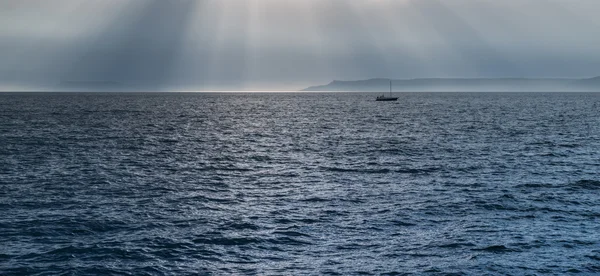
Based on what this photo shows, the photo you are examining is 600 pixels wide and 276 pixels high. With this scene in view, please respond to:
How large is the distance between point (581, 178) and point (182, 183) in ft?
112

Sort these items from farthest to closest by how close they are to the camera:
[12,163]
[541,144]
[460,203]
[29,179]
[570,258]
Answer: [541,144] < [12,163] < [29,179] < [460,203] < [570,258]

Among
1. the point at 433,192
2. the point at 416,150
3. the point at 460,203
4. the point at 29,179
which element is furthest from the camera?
the point at 416,150

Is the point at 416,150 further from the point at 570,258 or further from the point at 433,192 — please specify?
the point at 570,258

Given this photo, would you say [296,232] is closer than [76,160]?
Yes

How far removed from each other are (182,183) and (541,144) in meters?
51.5

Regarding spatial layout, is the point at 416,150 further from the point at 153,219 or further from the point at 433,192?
the point at 153,219

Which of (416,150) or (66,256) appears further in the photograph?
(416,150)

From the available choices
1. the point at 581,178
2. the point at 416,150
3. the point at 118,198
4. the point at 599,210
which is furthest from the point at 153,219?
the point at 416,150

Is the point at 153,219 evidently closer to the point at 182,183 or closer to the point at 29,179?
the point at 182,183

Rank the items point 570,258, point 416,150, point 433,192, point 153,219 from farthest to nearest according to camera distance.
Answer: point 416,150 < point 433,192 < point 153,219 < point 570,258

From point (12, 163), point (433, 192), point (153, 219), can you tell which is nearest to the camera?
point (153, 219)

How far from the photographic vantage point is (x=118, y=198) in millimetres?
39438

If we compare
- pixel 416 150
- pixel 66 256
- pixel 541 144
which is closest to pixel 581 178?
pixel 416 150

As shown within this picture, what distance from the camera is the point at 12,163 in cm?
5525
